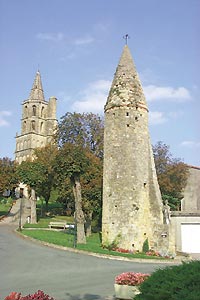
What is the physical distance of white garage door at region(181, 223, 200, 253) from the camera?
2794 cm

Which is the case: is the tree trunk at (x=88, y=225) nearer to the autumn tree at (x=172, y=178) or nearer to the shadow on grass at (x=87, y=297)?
the autumn tree at (x=172, y=178)

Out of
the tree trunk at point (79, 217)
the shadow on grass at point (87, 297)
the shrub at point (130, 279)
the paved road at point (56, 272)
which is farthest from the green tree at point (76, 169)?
the shrub at point (130, 279)

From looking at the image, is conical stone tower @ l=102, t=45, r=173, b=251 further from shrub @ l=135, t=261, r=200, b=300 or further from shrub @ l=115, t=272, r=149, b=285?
shrub @ l=135, t=261, r=200, b=300

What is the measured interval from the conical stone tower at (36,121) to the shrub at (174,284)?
83.5 meters

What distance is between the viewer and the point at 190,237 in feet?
92.4

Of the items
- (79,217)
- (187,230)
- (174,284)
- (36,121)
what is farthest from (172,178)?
(36,121)

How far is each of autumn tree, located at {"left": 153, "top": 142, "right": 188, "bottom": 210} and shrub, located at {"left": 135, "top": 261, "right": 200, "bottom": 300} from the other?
3080 cm

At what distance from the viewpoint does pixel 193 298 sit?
16.1ft

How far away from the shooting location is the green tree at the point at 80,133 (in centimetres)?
3944

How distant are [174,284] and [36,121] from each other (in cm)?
8663

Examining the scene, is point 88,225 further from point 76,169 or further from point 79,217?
point 76,169

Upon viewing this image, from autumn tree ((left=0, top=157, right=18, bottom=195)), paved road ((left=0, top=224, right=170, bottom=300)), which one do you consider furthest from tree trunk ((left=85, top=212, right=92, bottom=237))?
autumn tree ((left=0, top=157, right=18, bottom=195))

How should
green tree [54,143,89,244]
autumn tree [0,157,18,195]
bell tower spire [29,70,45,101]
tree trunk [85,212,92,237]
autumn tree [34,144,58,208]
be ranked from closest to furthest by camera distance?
green tree [54,143,89,244]
tree trunk [85,212,92,237]
autumn tree [0,157,18,195]
autumn tree [34,144,58,208]
bell tower spire [29,70,45,101]

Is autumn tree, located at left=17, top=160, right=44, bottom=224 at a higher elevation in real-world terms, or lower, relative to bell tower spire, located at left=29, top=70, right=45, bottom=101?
lower
